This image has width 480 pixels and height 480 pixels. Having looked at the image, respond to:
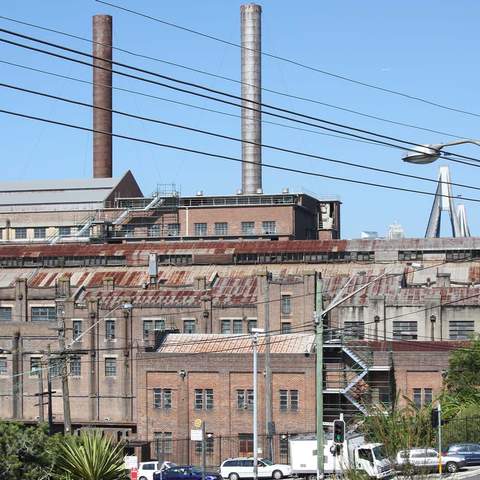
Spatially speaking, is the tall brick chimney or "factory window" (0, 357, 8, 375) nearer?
"factory window" (0, 357, 8, 375)

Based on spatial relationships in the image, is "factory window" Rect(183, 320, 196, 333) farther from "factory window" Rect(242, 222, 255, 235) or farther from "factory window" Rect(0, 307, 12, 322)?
"factory window" Rect(242, 222, 255, 235)

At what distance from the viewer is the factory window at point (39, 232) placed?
369 ft

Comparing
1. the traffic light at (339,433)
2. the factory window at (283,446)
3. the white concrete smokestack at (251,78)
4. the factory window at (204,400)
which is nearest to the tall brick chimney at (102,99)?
the white concrete smokestack at (251,78)

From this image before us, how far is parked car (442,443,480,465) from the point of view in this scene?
1831 inches

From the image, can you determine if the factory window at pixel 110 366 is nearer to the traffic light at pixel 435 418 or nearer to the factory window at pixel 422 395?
the factory window at pixel 422 395

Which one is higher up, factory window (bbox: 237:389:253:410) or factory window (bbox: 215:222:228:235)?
factory window (bbox: 215:222:228:235)

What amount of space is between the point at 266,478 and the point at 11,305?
3197 centimetres

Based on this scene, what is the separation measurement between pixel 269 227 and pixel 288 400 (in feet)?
147

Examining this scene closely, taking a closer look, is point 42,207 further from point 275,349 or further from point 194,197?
point 275,349

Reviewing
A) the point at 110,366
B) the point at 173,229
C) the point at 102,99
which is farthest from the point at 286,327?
the point at 102,99

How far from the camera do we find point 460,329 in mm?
71688

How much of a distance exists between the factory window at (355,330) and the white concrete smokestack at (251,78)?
38.4 meters

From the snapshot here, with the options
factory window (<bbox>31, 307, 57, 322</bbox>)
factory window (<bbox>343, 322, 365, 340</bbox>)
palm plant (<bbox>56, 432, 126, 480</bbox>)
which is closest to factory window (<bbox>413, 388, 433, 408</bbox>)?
factory window (<bbox>343, 322, 365, 340</bbox>)

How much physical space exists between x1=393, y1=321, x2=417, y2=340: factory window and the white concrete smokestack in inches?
1550
